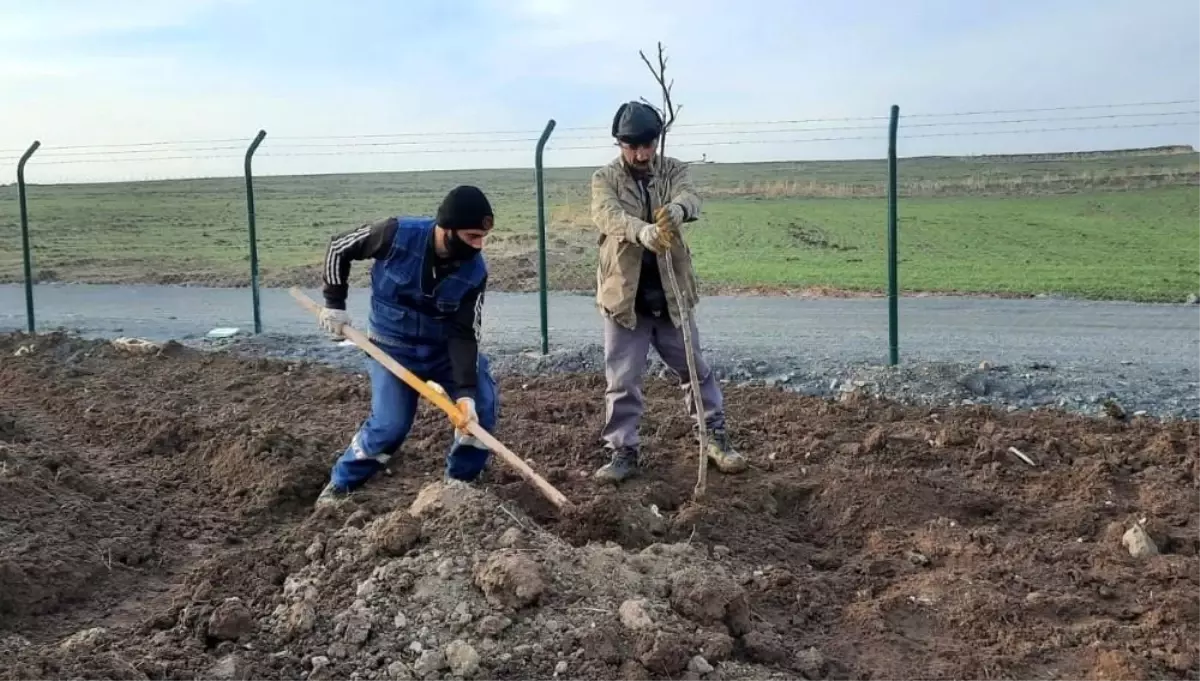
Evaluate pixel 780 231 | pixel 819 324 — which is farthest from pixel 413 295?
pixel 780 231

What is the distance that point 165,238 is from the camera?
1021 inches

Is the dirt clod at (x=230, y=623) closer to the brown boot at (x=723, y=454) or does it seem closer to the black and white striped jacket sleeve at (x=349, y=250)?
the black and white striped jacket sleeve at (x=349, y=250)

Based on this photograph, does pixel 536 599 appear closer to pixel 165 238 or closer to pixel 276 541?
pixel 276 541

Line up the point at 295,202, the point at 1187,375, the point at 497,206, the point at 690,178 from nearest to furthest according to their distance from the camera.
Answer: the point at 690,178 < the point at 1187,375 < the point at 497,206 < the point at 295,202

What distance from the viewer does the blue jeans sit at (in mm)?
4707

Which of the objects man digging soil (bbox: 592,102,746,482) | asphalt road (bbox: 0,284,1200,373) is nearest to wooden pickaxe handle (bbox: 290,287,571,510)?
man digging soil (bbox: 592,102,746,482)

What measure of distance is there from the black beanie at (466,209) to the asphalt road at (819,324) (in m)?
4.12

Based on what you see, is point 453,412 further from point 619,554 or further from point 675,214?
point 675,214

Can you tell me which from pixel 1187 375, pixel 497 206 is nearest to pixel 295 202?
pixel 497 206

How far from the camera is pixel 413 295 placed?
457cm

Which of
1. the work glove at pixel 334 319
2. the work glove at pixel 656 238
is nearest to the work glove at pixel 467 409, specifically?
the work glove at pixel 334 319

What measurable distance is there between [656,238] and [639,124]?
613 millimetres

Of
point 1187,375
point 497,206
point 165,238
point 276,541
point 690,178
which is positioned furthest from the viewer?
point 497,206

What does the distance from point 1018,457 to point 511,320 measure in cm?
711
